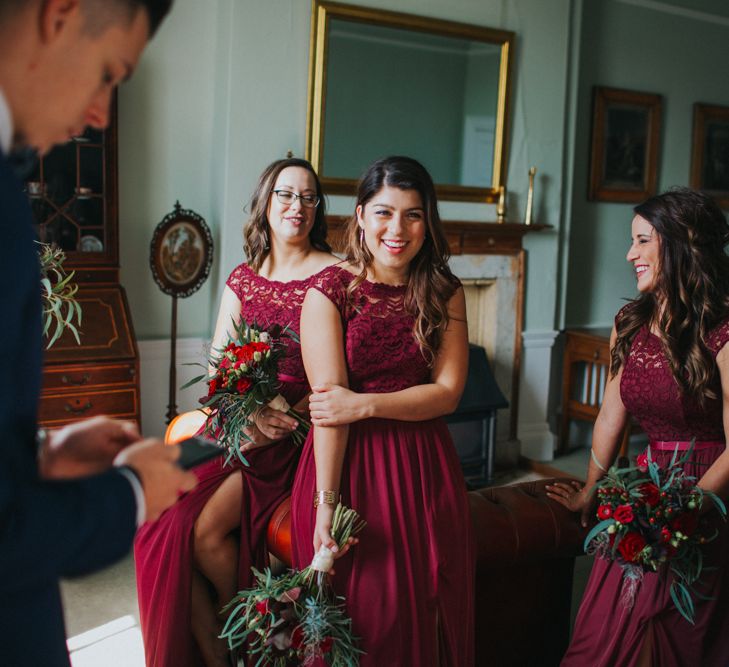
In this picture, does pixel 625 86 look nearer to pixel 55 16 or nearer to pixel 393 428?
pixel 393 428

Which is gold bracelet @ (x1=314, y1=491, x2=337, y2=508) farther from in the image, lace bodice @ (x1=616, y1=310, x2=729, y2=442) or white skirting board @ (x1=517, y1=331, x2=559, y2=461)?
white skirting board @ (x1=517, y1=331, x2=559, y2=461)

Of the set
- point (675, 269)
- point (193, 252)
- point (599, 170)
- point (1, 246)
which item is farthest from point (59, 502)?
point (599, 170)

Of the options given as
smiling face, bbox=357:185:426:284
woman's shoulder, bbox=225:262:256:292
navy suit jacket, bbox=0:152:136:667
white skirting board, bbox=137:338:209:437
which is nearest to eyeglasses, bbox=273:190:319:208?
woman's shoulder, bbox=225:262:256:292

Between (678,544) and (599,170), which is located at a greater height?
(599,170)

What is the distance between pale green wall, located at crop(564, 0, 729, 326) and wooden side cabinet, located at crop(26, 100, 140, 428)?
3.38 meters

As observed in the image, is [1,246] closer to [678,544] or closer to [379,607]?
[379,607]

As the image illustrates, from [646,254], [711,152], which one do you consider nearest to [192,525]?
[646,254]

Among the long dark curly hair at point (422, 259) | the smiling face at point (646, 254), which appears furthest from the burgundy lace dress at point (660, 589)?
the long dark curly hair at point (422, 259)

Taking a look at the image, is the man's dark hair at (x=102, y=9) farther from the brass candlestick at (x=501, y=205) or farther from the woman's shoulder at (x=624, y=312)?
the brass candlestick at (x=501, y=205)

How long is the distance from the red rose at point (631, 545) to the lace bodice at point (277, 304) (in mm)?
1160

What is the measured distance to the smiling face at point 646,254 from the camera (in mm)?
2516

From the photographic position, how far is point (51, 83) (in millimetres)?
Result: 949

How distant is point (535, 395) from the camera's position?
5797 mm

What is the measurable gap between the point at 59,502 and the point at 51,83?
498 millimetres
